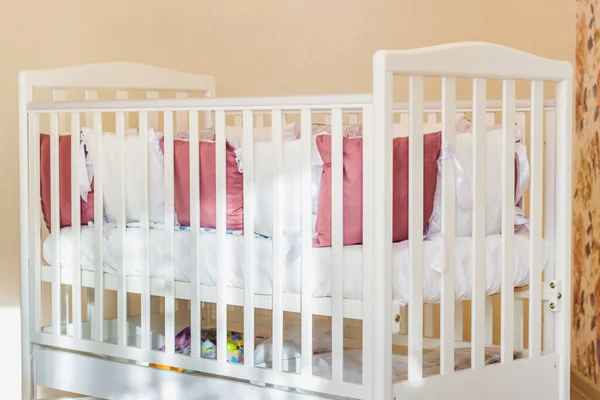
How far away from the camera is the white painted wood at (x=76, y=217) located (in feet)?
7.71

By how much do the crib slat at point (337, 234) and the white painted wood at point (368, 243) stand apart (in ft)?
0.19

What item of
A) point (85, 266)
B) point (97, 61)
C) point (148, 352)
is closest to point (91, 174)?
point (85, 266)

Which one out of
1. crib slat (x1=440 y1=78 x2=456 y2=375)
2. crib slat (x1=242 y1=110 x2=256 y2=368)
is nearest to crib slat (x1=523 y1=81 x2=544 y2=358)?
crib slat (x1=440 y1=78 x2=456 y2=375)

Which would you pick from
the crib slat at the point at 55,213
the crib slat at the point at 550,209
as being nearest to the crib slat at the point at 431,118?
the crib slat at the point at 550,209

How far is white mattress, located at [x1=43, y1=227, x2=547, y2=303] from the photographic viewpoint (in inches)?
74.9

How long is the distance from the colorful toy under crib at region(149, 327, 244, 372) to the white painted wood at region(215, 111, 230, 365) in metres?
0.09

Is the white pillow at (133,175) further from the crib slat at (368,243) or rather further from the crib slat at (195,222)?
the crib slat at (368,243)

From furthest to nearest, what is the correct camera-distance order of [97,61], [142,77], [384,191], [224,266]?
[97,61] < [142,77] < [224,266] < [384,191]

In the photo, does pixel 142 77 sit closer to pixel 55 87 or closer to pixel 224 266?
pixel 55 87

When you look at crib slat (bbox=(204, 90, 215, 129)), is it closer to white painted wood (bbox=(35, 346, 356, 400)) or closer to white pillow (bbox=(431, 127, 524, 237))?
white painted wood (bbox=(35, 346, 356, 400))

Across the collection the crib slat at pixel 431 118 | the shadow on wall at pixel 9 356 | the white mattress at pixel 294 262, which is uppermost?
the crib slat at pixel 431 118

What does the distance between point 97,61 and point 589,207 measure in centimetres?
154

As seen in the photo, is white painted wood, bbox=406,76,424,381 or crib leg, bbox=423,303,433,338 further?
crib leg, bbox=423,303,433,338

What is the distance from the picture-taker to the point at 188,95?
122 inches
